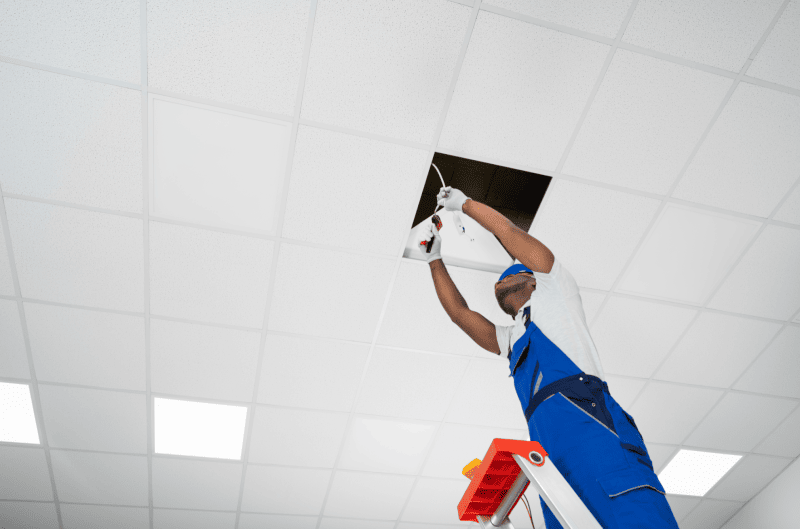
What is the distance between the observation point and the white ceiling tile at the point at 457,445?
290 centimetres

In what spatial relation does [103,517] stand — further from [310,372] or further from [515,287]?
[515,287]

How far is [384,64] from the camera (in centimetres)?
172

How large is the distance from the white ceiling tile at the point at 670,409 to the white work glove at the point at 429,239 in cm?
173

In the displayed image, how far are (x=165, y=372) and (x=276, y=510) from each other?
4.68ft

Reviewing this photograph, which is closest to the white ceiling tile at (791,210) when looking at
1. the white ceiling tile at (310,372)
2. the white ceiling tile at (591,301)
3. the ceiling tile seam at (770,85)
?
the ceiling tile seam at (770,85)

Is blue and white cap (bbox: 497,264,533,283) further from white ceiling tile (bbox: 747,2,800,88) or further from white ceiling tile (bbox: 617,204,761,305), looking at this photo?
white ceiling tile (bbox: 747,2,800,88)

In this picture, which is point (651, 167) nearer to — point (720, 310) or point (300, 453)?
point (720, 310)

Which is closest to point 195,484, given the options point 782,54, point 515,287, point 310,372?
point 310,372

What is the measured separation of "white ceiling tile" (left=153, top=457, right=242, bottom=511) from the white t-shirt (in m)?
2.20

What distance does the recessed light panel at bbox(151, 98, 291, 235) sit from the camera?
1.78 meters

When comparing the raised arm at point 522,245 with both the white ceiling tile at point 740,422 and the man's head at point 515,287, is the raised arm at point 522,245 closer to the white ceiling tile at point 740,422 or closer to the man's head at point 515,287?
the man's head at point 515,287

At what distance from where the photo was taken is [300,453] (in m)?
2.88

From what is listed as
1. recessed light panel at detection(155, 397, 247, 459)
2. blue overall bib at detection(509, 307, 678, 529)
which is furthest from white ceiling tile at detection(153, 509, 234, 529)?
blue overall bib at detection(509, 307, 678, 529)

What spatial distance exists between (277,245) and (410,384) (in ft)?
3.82
